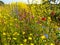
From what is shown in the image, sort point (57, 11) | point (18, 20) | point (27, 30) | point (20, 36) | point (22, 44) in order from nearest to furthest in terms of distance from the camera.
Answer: point (22, 44), point (20, 36), point (27, 30), point (18, 20), point (57, 11)

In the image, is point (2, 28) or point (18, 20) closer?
point (2, 28)

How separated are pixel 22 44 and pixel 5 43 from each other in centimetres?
31

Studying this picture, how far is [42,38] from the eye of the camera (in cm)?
404

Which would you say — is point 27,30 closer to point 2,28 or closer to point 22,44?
point 2,28

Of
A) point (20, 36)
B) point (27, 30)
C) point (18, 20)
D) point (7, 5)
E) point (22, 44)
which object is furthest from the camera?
point (7, 5)

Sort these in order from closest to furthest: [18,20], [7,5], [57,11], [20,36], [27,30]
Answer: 1. [20,36]
2. [27,30]
3. [18,20]
4. [7,5]
5. [57,11]

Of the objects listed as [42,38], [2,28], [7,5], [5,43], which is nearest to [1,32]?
[2,28]

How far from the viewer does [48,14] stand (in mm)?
8125

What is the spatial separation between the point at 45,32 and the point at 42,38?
2.18ft

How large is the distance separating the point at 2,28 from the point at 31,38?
0.76 m

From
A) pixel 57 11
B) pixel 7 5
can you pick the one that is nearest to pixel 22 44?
pixel 7 5

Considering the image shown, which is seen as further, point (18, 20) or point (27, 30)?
point (18, 20)

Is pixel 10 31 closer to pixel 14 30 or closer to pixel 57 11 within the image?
pixel 14 30

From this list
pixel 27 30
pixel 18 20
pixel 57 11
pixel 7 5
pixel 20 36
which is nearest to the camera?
pixel 20 36
